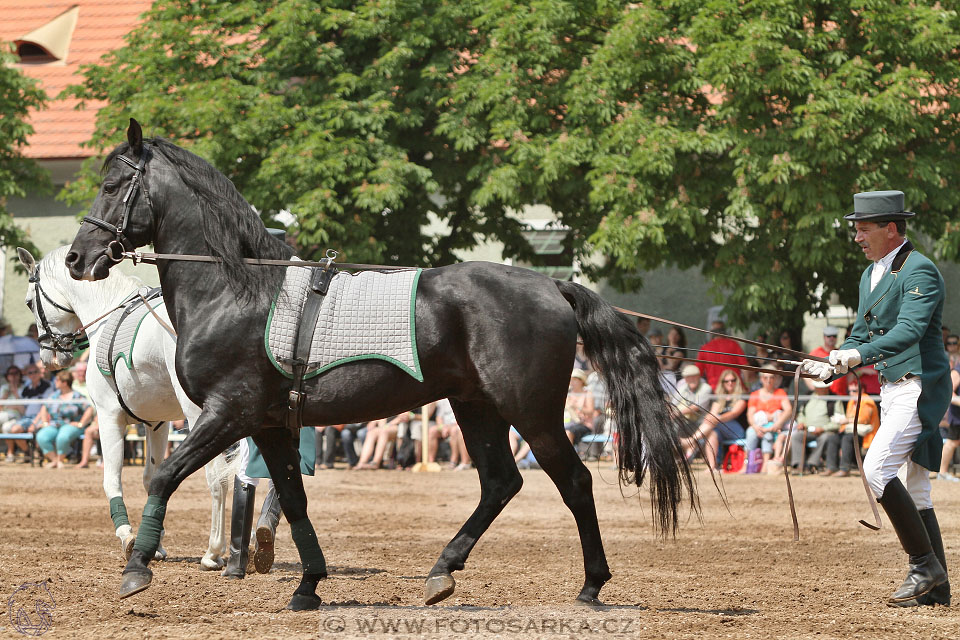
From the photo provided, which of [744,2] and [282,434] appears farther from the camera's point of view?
[744,2]

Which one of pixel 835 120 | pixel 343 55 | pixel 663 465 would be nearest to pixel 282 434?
pixel 663 465

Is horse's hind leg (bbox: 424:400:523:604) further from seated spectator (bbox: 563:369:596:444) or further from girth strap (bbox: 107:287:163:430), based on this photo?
seated spectator (bbox: 563:369:596:444)

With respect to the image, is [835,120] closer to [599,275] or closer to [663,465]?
[599,275]

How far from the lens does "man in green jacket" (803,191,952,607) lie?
6.07 m

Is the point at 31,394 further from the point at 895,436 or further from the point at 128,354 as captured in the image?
the point at 895,436

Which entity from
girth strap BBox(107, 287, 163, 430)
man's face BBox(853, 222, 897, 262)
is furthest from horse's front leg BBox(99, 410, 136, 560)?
man's face BBox(853, 222, 897, 262)

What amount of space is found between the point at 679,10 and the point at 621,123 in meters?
1.80

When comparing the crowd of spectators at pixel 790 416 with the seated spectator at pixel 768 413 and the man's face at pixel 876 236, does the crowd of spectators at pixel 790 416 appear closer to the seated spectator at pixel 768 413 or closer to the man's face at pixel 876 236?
the seated spectator at pixel 768 413

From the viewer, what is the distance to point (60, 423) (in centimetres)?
1800

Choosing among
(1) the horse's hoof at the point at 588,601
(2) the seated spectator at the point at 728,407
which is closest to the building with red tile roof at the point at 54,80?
(2) the seated spectator at the point at 728,407

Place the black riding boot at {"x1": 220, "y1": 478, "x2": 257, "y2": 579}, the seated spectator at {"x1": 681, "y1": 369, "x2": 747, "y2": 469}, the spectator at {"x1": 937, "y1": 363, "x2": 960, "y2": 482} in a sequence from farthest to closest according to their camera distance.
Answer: the seated spectator at {"x1": 681, "y1": 369, "x2": 747, "y2": 469}
the spectator at {"x1": 937, "y1": 363, "x2": 960, "y2": 482}
the black riding boot at {"x1": 220, "y1": 478, "x2": 257, "y2": 579}

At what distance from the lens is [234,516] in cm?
748

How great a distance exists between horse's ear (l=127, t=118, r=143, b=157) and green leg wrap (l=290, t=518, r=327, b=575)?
210 centimetres

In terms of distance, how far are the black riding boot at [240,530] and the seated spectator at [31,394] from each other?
1172 centimetres
